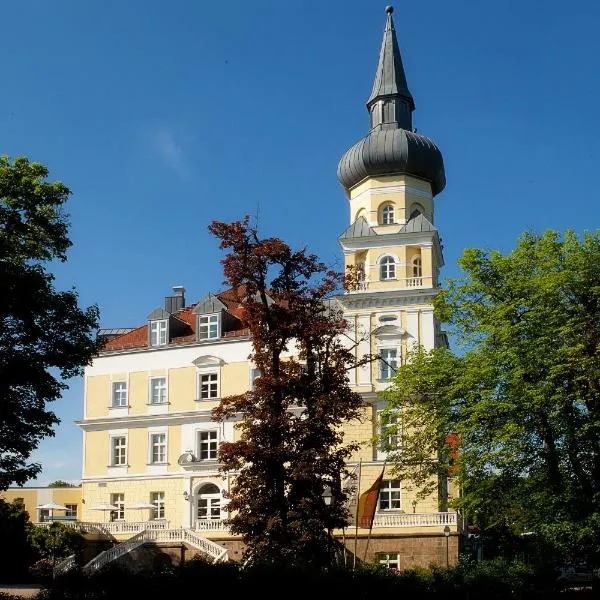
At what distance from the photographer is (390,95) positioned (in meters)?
46.9

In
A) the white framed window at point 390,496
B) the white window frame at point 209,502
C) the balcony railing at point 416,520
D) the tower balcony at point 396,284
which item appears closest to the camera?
the balcony railing at point 416,520

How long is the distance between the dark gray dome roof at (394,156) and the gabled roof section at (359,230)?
2.43m

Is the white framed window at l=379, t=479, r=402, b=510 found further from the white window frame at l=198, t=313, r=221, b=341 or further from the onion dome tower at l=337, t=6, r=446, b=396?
the white window frame at l=198, t=313, r=221, b=341

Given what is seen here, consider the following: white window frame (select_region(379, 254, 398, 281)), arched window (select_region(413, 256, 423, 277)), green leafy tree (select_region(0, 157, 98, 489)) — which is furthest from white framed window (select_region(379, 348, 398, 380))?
green leafy tree (select_region(0, 157, 98, 489))

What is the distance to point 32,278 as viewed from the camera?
21.7 m

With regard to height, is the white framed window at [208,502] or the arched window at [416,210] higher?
the arched window at [416,210]

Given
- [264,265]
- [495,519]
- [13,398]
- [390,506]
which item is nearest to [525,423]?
[495,519]

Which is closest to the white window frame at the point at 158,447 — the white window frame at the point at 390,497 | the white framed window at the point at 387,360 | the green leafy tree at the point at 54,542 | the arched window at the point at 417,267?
the green leafy tree at the point at 54,542

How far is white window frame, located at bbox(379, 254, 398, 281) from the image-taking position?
145 ft

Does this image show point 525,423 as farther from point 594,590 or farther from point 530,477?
point 594,590

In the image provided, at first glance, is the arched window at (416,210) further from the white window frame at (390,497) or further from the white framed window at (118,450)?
the white framed window at (118,450)

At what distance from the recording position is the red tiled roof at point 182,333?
4728cm

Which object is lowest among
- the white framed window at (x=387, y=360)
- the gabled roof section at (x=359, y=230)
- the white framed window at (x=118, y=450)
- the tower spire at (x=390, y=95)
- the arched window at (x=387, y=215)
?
the white framed window at (x=118, y=450)

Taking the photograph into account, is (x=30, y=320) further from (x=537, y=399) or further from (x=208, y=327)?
(x=208, y=327)
